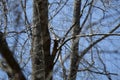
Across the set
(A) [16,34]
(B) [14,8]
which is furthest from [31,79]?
(B) [14,8]

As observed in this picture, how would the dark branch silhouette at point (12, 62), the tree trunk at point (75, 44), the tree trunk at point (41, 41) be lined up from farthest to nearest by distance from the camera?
the tree trunk at point (75, 44) < the tree trunk at point (41, 41) < the dark branch silhouette at point (12, 62)

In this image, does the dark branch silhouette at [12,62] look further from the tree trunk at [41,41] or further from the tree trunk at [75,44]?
the tree trunk at [75,44]

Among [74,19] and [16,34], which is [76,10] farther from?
[16,34]

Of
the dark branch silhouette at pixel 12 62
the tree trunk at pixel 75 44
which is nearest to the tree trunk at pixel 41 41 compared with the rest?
the tree trunk at pixel 75 44

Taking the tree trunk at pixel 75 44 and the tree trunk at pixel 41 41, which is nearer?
the tree trunk at pixel 41 41

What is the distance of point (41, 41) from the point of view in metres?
4.39

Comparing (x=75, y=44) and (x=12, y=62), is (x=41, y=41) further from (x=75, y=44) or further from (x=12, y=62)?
(x=12, y=62)

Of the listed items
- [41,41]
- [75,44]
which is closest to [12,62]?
[41,41]

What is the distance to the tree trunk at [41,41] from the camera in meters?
4.38

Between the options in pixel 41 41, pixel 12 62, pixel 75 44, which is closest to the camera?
pixel 12 62

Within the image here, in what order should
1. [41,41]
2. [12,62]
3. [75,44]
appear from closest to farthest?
[12,62] < [41,41] < [75,44]

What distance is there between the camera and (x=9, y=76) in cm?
390

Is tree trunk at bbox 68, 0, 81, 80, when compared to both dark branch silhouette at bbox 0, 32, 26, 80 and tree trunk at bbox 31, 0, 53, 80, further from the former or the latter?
dark branch silhouette at bbox 0, 32, 26, 80

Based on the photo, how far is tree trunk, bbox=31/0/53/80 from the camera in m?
4.38
